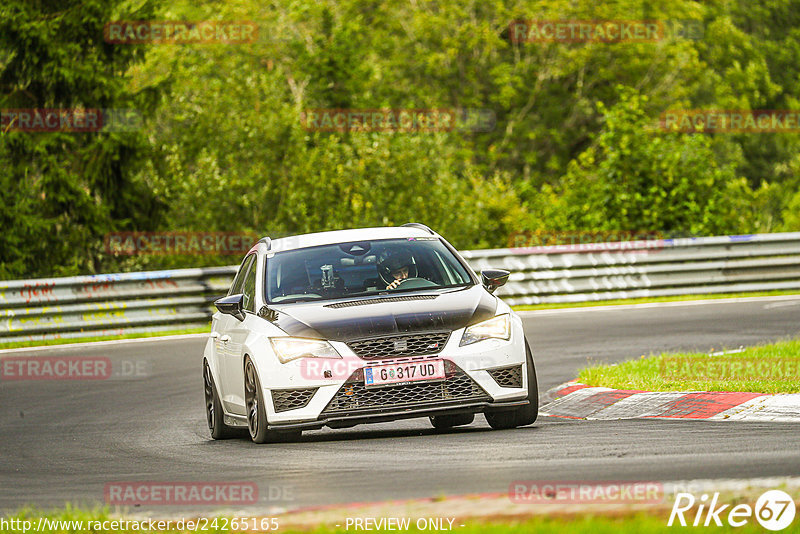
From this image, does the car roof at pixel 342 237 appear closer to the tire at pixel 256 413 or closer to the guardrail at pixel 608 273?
the tire at pixel 256 413

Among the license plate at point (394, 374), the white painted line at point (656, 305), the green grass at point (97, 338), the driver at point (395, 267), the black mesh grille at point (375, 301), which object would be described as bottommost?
the white painted line at point (656, 305)

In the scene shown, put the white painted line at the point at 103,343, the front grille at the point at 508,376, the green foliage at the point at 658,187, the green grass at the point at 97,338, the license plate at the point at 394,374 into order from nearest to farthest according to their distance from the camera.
Answer: 1. the license plate at the point at 394,374
2. the front grille at the point at 508,376
3. the white painted line at the point at 103,343
4. the green grass at the point at 97,338
5. the green foliage at the point at 658,187

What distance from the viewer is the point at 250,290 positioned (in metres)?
11.3

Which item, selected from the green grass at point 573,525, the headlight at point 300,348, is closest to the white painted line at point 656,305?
the headlight at point 300,348

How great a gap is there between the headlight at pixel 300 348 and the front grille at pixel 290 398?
0.72 ft

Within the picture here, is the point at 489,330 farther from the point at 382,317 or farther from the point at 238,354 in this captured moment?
the point at 238,354

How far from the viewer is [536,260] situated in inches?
894

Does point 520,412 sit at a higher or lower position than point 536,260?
higher

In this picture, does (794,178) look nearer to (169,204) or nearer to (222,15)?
(222,15)

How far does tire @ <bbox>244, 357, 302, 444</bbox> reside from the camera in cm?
996

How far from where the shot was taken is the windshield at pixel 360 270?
10.7 meters

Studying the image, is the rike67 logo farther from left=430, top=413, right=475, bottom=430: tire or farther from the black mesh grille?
left=430, top=413, right=475, bottom=430: tire

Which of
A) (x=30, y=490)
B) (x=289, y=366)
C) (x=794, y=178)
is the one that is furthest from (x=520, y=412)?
(x=794, y=178)

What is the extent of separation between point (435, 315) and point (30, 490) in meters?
2.96
